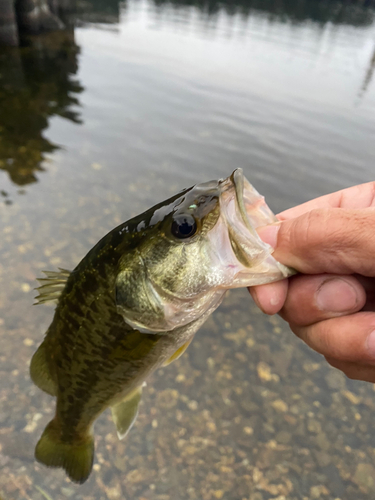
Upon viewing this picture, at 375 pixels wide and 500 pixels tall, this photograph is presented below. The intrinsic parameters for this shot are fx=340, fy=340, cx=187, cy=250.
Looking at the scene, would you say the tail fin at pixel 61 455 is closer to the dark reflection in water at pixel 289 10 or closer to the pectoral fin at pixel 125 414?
the pectoral fin at pixel 125 414

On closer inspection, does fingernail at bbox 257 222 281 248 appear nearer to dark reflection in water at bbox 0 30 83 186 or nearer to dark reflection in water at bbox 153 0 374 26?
dark reflection in water at bbox 0 30 83 186

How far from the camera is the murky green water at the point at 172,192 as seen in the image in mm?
3254

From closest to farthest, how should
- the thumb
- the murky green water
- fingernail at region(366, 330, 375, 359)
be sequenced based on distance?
the thumb
fingernail at region(366, 330, 375, 359)
the murky green water

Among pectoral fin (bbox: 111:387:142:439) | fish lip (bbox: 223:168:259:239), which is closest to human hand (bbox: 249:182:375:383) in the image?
fish lip (bbox: 223:168:259:239)

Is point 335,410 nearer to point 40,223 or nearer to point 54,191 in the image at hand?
point 40,223

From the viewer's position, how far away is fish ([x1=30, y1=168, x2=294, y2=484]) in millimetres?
1661

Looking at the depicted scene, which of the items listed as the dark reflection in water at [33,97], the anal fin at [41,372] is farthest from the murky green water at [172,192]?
the anal fin at [41,372]

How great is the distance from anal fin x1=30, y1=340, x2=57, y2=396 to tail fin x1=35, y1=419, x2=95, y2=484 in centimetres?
31

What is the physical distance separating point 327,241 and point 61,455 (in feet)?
7.57

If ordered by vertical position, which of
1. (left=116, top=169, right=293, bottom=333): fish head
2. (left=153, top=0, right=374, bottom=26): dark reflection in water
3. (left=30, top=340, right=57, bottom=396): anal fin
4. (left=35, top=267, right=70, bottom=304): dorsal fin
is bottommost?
(left=30, top=340, right=57, bottom=396): anal fin

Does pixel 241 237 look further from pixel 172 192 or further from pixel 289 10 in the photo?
pixel 289 10

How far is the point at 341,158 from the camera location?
31.0 ft

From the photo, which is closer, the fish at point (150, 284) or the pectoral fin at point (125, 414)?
the fish at point (150, 284)

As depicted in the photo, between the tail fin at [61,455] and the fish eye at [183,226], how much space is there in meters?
1.72
